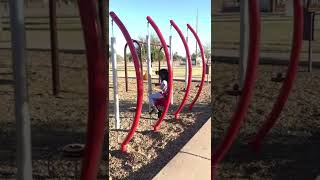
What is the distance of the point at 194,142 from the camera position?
233 inches

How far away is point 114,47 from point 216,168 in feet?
12.4

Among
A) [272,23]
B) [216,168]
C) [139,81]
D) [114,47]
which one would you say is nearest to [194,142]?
[139,81]

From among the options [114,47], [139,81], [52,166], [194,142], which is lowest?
[194,142]

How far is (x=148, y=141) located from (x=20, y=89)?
440cm

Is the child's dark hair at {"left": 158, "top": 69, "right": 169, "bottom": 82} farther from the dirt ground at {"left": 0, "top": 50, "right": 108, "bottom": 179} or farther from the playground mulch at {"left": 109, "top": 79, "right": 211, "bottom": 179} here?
the dirt ground at {"left": 0, "top": 50, "right": 108, "bottom": 179}

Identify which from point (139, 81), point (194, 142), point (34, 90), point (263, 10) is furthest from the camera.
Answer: point (194, 142)

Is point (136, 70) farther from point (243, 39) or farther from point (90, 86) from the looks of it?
point (90, 86)

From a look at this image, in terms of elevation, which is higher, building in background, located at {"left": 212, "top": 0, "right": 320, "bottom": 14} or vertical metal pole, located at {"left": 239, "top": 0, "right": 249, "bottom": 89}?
building in background, located at {"left": 212, "top": 0, "right": 320, "bottom": 14}

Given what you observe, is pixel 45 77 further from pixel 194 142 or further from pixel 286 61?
pixel 194 142

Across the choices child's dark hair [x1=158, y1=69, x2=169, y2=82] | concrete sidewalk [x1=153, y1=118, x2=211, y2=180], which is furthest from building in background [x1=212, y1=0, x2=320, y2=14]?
child's dark hair [x1=158, y1=69, x2=169, y2=82]

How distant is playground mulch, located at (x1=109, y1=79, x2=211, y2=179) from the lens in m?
5.16

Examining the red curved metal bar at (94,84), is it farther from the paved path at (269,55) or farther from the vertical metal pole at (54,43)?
the paved path at (269,55)

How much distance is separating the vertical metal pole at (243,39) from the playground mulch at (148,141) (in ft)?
7.61

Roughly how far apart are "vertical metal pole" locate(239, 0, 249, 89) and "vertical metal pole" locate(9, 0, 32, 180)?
145cm
